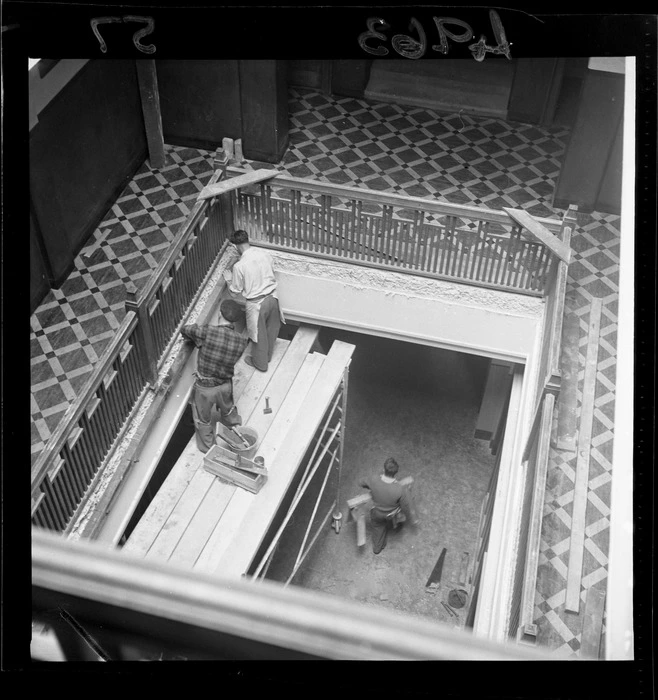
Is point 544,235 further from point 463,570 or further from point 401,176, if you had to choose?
point 463,570

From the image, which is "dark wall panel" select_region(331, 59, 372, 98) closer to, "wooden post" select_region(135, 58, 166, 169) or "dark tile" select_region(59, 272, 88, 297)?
"wooden post" select_region(135, 58, 166, 169)

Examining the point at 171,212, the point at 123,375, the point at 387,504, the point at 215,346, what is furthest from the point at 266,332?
the point at 387,504

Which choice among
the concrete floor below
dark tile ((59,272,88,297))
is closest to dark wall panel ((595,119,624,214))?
the concrete floor below

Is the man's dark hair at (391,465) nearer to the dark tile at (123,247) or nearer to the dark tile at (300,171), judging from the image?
the dark tile at (123,247)

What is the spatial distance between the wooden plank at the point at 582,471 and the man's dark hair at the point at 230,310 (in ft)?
7.30

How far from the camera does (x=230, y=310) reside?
208 inches

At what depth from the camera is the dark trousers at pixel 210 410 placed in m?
4.97

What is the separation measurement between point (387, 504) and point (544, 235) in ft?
8.10

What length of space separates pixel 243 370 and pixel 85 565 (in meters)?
4.64

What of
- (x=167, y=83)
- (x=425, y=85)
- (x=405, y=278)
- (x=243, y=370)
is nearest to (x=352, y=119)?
(x=425, y=85)

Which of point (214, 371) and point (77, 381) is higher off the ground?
point (214, 371)

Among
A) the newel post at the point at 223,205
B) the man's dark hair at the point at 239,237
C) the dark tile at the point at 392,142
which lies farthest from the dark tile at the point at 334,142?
the man's dark hair at the point at 239,237

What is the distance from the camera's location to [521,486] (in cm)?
488

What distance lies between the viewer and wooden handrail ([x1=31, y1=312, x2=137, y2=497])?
3.75 m
